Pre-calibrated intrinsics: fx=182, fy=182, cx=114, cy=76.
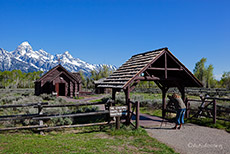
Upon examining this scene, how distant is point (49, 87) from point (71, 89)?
3.67 metres

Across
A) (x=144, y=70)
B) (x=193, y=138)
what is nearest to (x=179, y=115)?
(x=193, y=138)

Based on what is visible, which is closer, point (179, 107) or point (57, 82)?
point (179, 107)

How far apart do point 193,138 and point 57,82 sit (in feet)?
83.4

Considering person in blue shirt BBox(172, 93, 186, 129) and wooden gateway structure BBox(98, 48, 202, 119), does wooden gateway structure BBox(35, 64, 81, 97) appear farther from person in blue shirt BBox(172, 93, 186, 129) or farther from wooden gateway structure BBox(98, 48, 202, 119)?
person in blue shirt BBox(172, 93, 186, 129)

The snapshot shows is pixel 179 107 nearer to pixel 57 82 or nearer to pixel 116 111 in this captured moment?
pixel 116 111

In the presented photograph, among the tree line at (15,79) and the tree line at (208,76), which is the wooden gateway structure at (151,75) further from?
the tree line at (15,79)

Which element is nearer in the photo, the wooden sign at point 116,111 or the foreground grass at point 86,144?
the foreground grass at point 86,144

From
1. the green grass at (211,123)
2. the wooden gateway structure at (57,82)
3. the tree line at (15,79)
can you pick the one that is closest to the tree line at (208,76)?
the wooden gateway structure at (57,82)

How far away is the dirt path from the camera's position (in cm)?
648

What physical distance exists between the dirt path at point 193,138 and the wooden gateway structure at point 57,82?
894 inches

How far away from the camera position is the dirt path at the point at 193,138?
21.2 feet

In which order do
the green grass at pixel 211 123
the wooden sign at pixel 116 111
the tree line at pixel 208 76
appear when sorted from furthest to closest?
1. the tree line at pixel 208 76
2. the green grass at pixel 211 123
3. the wooden sign at pixel 116 111

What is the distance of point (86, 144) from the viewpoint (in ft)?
21.9

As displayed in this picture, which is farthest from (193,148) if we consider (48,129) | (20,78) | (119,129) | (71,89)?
Answer: (20,78)
